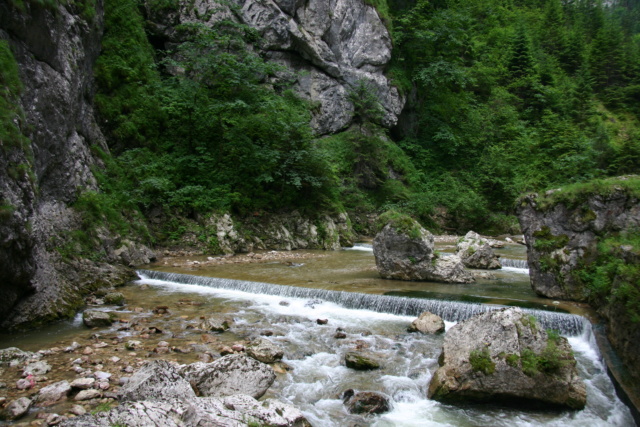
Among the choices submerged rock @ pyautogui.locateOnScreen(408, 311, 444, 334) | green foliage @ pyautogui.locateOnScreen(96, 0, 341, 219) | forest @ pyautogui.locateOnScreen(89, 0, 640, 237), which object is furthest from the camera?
forest @ pyautogui.locateOnScreen(89, 0, 640, 237)

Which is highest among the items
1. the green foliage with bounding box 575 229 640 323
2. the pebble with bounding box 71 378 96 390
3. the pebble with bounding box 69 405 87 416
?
the green foliage with bounding box 575 229 640 323

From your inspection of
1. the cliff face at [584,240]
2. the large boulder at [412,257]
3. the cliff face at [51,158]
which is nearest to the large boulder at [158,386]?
the cliff face at [51,158]

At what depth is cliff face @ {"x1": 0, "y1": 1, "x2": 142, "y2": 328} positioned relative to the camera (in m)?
6.74

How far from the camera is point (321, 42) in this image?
83.9 ft

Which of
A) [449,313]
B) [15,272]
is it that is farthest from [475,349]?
[15,272]

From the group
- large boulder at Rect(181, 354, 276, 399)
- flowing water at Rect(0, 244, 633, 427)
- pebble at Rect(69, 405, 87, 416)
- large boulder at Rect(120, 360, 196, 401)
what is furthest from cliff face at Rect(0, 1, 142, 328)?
large boulder at Rect(181, 354, 276, 399)

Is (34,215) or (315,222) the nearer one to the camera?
(34,215)

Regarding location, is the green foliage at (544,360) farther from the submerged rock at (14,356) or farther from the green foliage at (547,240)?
the submerged rock at (14,356)

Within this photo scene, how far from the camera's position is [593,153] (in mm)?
20016

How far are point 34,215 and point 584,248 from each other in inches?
454

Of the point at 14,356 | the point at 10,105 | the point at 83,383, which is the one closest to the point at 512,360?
the point at 83,383

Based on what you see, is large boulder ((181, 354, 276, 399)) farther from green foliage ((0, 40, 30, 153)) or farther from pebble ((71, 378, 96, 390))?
green foliage ((0, 40, 30, 153))

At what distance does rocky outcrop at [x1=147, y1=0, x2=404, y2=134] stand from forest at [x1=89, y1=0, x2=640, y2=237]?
0.82 metres

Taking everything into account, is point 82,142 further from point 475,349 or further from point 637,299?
point 637,299
